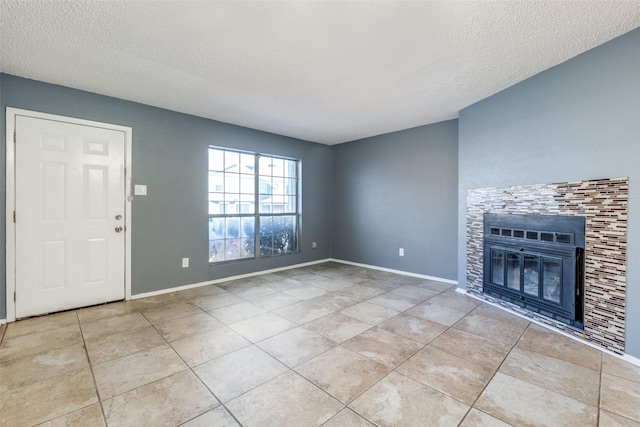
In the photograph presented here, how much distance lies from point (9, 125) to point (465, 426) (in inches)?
175

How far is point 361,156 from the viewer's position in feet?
17.5

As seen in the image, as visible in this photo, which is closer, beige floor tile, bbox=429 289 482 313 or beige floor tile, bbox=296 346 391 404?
beige floor tile, bbox=296 346 391 404

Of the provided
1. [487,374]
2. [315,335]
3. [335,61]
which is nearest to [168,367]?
[315,335]

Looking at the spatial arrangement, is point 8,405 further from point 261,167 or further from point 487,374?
point 261,167

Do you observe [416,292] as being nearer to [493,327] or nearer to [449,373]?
[493,327]

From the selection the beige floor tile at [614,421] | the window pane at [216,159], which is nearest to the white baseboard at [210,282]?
the window pane at [216,159]

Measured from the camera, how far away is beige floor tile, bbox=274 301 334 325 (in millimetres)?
2873

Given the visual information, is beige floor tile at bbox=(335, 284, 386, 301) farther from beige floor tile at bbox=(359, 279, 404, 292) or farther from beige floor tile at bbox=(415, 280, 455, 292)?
beige floor tile at bbox=(415, 280, 455, 292)

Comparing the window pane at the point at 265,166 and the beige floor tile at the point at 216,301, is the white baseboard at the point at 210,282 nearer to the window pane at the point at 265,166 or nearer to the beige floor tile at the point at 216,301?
the beige floor tile at the point at 216,301

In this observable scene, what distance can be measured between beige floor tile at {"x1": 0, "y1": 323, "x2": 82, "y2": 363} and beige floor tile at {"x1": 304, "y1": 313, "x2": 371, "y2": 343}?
6.61ft

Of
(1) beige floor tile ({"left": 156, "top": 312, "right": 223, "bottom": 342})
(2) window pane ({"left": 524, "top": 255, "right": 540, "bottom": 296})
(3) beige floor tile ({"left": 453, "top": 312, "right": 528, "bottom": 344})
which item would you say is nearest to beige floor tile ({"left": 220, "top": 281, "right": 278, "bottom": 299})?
(1) beige floor tile ({"left": 156, "top": 312, "right": 223, "bottom": 342})

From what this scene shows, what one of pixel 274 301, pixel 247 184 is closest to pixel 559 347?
pixel 274 301

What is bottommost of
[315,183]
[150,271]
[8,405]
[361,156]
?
[8,405]

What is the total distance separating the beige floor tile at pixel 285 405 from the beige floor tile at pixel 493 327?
1.62 meters
